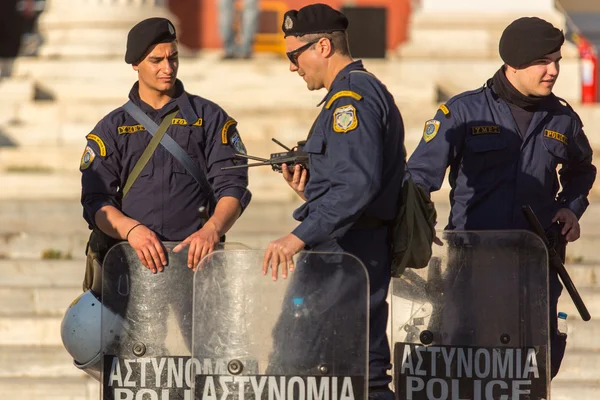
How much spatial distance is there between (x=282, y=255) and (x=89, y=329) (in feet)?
3.51

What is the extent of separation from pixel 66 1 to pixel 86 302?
10.3 metres

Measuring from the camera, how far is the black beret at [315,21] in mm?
5012

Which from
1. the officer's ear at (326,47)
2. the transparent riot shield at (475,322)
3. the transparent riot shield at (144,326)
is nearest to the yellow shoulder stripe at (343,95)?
the officer's ear at (326,47)

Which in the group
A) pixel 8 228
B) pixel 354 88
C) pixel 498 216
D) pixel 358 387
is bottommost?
pixel 8 228

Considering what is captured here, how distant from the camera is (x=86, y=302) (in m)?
5.52

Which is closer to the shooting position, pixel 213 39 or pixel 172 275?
pixel 172 275

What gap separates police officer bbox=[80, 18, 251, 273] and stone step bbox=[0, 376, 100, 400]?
2.15 m

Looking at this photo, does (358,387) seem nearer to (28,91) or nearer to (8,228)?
(8,228)

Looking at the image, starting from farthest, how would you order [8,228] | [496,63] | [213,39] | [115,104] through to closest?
[213,39] → [496,63] → [115,104] → [8,228]

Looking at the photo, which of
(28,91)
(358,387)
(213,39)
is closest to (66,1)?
(28,91)

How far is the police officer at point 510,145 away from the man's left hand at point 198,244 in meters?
0.88

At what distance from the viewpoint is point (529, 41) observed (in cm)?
554

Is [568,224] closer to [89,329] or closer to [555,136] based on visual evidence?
[555,136]

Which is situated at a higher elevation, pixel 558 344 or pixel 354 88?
pixel 354 88
